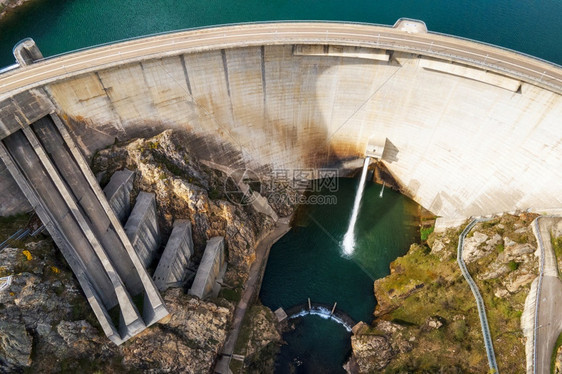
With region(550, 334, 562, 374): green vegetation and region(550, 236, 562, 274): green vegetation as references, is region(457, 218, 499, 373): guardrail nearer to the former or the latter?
region(550, 334, 562, 374): green vegetation

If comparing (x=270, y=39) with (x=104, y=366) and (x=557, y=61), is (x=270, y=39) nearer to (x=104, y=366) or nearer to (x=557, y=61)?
(x=104, y=366)

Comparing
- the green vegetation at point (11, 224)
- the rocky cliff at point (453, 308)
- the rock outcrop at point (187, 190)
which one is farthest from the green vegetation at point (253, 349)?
the green vegetation at point (11, 224)

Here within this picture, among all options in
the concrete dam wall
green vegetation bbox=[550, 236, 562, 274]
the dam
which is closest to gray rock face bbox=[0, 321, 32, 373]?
the dam

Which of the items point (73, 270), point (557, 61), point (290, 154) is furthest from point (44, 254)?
point (557, 61)

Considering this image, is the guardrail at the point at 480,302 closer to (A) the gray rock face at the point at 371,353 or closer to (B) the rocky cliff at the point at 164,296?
(A) the gray rock face at the point at 371,353

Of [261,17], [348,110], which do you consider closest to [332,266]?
[348,110]
